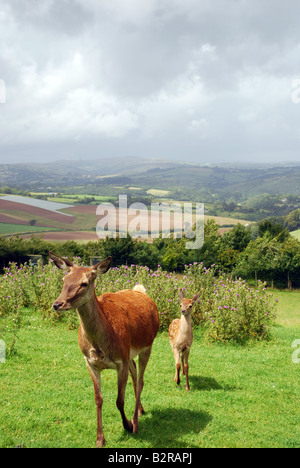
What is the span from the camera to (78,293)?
4316 millimetres

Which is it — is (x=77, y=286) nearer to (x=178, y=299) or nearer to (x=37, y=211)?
(x=178, y=299)

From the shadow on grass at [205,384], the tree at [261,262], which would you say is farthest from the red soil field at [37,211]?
the shadow on grass at [205,384]

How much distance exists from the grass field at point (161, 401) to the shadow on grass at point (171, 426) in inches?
0.6

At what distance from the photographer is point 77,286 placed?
432 centimetres

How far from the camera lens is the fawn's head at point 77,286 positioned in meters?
4.21

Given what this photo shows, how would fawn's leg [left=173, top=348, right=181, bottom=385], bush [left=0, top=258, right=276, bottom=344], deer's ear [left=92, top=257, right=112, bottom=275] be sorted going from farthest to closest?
bush [left=0, top=258, right=276, bottom=344] < fawn's leg [left=173, top=348, right=181, bottom=385] < deer's ear [left=92, top=257, right=112, bottom=275]

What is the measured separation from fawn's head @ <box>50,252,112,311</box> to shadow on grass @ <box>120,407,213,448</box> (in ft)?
8.25

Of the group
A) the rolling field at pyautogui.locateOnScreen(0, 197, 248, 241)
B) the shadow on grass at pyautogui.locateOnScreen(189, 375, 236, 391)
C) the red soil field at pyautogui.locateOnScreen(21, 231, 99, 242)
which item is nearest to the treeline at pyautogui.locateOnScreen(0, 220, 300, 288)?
the red soil field at pyautogui.locateOnScreen(21, 231, 99, 242)

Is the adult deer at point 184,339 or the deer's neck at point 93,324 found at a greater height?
the deer's neck at point 93,324

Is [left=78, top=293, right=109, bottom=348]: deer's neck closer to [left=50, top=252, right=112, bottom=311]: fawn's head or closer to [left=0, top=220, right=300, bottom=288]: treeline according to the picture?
[left=50, top=252, right=112, bottom=311]: fawn's head

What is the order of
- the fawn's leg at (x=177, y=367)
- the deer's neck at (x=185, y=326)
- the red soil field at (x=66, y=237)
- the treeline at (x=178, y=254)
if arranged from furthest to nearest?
the red soil field at (x=66, y=237) < the treeline at (x=178, y=254) < the deer's neck at (x=185, y=326) < the fawn's leg at (x=177, y=367)

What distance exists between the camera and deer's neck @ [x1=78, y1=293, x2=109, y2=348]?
4.68 metres

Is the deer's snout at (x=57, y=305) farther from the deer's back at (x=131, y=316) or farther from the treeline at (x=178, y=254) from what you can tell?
→ the treeline at (x=178, y=254)
